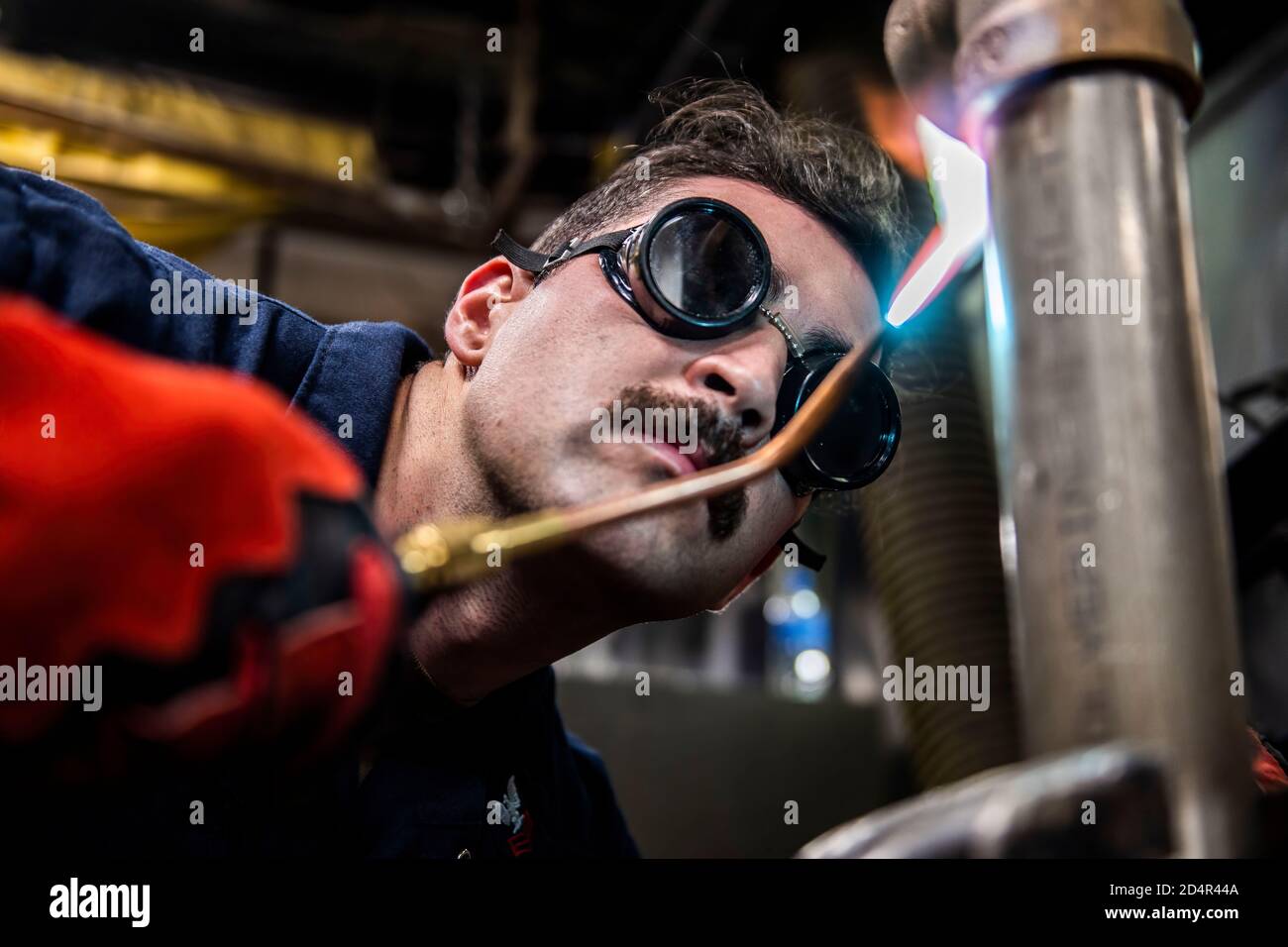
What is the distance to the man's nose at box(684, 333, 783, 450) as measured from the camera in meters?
1.32

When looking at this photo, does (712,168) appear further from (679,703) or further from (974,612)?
(679,703)

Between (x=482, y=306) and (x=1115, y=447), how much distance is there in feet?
3.62

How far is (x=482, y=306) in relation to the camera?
166 cm

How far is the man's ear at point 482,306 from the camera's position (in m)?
1.60

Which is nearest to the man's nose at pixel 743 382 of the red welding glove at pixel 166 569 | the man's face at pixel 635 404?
the man's face at pixel 635 404

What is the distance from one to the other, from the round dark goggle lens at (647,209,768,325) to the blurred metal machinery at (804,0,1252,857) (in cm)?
41

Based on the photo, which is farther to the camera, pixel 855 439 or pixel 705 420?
pixel 855 439

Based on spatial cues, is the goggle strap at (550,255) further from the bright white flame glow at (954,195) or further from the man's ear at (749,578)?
the man's ear at (749,578)

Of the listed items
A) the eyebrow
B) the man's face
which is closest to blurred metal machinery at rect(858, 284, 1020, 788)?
the eyebrow

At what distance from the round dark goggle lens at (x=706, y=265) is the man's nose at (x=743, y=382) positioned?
6 centimetres

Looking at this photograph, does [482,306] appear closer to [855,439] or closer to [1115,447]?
[855,439]

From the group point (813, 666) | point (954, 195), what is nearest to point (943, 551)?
point (954, 195)

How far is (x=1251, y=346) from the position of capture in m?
2.37

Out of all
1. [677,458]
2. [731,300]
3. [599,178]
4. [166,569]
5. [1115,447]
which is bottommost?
[166,569]
